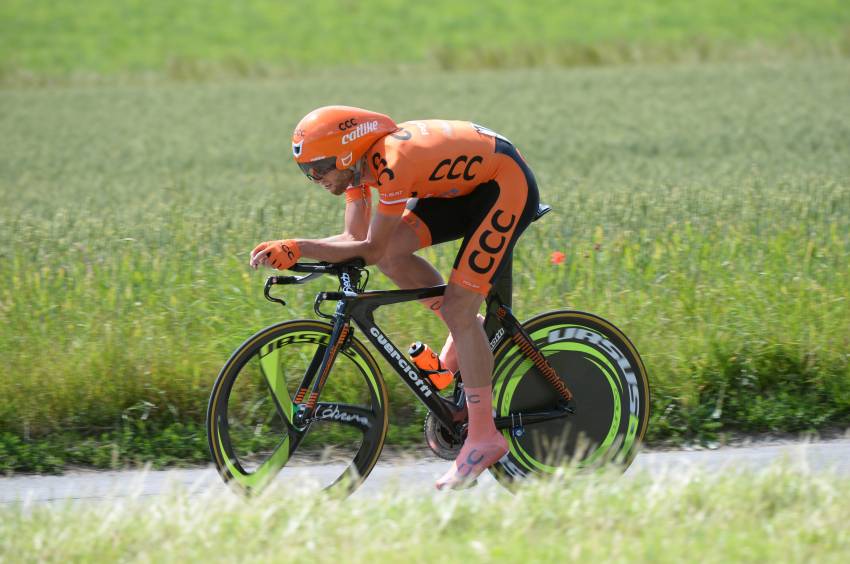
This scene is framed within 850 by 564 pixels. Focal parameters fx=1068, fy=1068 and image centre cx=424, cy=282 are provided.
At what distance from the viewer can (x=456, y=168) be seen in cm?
423

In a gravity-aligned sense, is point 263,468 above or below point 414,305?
below

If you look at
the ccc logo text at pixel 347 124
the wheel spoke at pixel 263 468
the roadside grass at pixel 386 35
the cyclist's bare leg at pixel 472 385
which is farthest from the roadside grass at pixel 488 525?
the roadside grass at pixel 386 35

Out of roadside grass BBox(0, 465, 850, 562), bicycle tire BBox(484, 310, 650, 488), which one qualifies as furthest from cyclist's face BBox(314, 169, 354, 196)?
roadside grass BBox(0, 465, 850, 562)

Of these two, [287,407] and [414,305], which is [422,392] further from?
[414,305]

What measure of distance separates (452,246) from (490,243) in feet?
8.61

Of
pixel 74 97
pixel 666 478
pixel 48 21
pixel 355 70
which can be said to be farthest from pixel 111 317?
pixel 48 21

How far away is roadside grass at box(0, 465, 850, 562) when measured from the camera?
3338 mm

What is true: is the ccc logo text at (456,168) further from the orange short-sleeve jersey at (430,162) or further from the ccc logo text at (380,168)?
the ccc logo text at (380,168)

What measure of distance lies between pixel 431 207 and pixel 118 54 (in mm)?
34981

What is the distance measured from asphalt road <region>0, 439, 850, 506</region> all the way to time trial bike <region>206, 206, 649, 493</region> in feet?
0.47

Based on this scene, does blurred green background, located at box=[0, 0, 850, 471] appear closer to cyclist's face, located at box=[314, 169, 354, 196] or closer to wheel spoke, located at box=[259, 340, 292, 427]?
wheel spoke, located at box=[259, 340, 292, 427]

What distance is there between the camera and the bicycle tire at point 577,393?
465cm

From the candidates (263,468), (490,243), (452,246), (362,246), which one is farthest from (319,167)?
(452,246)

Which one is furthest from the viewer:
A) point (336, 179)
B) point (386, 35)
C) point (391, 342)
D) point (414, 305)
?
point (386, 35)
